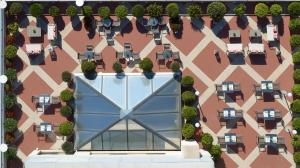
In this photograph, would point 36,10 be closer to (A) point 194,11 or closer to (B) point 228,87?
(A) point 194,11

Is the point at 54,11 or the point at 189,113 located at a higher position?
the point at 54,11

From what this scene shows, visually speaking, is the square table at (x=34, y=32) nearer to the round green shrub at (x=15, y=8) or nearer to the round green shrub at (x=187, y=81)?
the round green shrub at (x=15, y=8)

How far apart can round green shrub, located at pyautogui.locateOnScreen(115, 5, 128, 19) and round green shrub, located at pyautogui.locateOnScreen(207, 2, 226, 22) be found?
8.66 metres

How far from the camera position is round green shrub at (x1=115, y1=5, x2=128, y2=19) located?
4488cm

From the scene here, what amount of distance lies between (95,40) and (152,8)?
695 cm

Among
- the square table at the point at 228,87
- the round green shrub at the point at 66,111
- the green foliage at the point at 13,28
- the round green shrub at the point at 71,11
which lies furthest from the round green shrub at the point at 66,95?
the square table at the point at 228,87

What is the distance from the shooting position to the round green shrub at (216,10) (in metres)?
44.5

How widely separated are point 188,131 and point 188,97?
3.45 metres

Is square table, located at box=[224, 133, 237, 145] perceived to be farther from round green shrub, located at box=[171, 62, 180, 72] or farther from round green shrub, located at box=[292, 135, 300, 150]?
round green shrub, located at box=[171, 62, 180, 72]

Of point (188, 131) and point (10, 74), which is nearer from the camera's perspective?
point (188, 131)

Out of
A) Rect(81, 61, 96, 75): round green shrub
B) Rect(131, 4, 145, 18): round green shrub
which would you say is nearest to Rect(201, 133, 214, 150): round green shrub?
Rect(81, 61, 96, 75): round green shrub

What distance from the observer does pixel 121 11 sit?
4488 centimetres

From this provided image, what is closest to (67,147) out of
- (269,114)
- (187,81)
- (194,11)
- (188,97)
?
(188,97)

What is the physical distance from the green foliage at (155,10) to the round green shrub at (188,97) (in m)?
8.70
